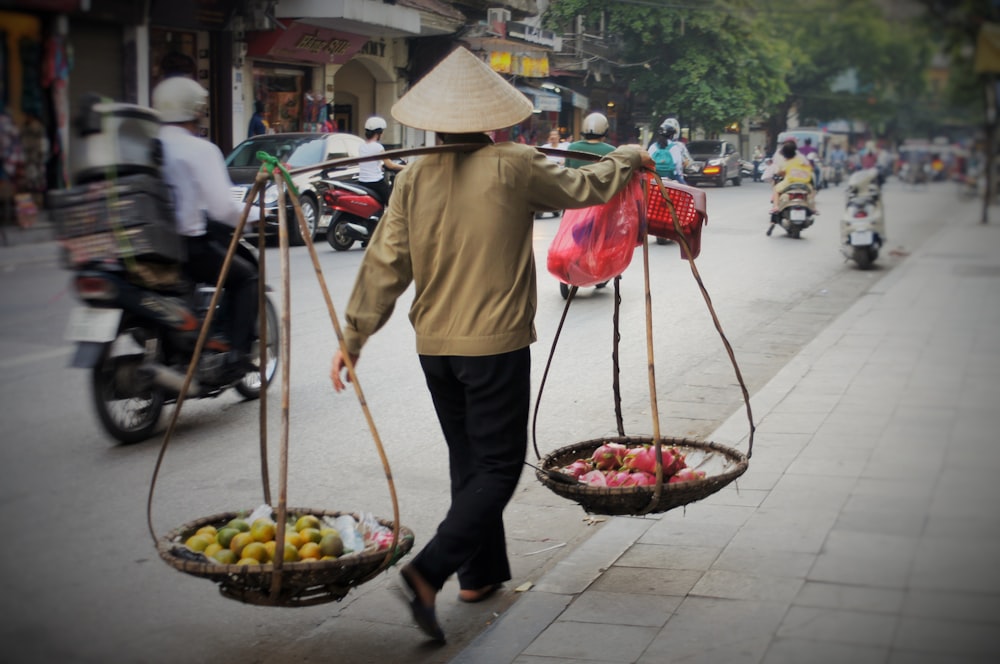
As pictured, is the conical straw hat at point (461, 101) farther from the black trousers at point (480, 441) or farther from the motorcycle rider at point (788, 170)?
the motorcycle rider at point (788, 170)

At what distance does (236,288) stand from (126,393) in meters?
0.81

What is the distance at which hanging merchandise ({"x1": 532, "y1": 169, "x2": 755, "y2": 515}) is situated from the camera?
11.1 feet

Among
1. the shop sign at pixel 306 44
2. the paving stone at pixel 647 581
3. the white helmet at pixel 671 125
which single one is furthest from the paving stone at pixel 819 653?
the shop sign at pixel 306 44

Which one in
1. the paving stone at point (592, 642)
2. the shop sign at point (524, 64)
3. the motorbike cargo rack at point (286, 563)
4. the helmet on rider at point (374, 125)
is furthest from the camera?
the helmet on rider at point (374, 125)

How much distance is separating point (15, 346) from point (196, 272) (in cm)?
222

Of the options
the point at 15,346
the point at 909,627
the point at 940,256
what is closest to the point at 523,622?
the point at 909,627

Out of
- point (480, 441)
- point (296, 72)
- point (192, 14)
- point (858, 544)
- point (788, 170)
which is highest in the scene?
point (192, 14)

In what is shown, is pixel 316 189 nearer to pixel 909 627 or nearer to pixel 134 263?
A: pixel 134 263

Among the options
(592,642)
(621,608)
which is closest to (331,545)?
(592,642)

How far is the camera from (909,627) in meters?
2.49

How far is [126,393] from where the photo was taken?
5.19m

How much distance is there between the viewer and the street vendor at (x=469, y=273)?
10.1ft

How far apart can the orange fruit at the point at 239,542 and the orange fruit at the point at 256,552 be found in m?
0.03

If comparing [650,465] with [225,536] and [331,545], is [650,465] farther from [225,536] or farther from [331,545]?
[225,536]
